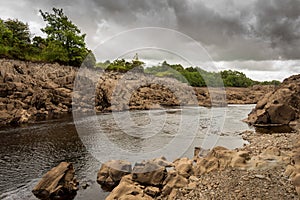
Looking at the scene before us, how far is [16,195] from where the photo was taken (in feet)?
47.8

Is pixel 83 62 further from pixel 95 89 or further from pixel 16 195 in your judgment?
pixel 16 195

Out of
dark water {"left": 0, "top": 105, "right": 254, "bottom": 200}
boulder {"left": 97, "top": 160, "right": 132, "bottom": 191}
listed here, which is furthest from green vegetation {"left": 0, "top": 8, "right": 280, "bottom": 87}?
boulder {"left": 97, "top": 160, "right": 132, "bottom": 191}

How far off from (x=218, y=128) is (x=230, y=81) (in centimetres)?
11595

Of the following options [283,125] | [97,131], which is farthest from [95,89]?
[283,125]

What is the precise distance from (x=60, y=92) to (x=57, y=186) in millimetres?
41964

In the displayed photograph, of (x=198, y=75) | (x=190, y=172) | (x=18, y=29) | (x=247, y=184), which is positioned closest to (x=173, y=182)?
(x=190, y=172)

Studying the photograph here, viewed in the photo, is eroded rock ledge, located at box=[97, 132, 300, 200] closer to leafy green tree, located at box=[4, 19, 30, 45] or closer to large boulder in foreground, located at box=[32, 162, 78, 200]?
large boulder in foreground, located at box=[32, 162, 78, 200]

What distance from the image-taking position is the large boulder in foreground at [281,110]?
36.3 metres

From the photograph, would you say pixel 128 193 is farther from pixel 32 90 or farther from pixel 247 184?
pixel 32 90

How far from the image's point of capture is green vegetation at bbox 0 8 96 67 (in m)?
62.6

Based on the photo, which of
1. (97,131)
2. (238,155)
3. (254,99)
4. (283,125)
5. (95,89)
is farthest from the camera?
(254,99)

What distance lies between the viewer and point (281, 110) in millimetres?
36656

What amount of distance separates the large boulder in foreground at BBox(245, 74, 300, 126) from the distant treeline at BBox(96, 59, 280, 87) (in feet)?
87.6

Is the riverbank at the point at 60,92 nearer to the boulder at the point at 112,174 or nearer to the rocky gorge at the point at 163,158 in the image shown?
A: the rocky gorge at the point at 163,158
